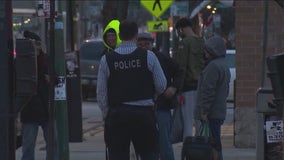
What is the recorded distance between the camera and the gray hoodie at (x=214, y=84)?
884 centimetres

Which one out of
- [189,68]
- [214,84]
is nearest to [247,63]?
[189,68]

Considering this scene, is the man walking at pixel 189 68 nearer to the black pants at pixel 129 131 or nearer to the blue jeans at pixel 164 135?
→ the blue jeans at pixel 164 135

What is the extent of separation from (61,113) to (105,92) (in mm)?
3147

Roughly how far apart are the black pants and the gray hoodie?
5.46 feet

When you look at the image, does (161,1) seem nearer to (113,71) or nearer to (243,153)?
(243,153)

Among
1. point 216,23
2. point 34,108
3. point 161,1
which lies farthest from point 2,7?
point 216,23

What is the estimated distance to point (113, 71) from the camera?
718 centimetres

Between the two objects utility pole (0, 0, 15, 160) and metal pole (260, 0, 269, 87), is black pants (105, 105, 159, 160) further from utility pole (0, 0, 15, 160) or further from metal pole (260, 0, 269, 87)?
metal pole (260, 0, 269, 87)

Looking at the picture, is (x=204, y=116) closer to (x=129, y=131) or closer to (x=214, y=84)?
(x=214, y=84)

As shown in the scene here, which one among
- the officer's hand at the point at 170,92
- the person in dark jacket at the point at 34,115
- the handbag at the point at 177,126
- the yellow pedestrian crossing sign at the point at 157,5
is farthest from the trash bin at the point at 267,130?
the yellow pedestrian crossing sign at the point at 157,5

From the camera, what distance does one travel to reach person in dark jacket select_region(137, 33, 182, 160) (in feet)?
29.9

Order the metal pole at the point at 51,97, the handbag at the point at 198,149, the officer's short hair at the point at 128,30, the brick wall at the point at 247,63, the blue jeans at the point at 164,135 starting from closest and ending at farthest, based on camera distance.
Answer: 1. the officer's short hair at the point at 128,30
2. the handbag at the point at 198,149
3. the blue jeans at the point at 164,135
4. the metal pole at the point at 51,97
5. the brick wall at the point at 247,63

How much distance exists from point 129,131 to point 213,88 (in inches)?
77.2

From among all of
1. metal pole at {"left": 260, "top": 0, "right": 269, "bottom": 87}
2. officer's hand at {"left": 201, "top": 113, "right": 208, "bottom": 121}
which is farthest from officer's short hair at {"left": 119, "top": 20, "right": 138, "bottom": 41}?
metal pole at {"left": 260, "top": 0, "right": 269, "bottom": 87}
